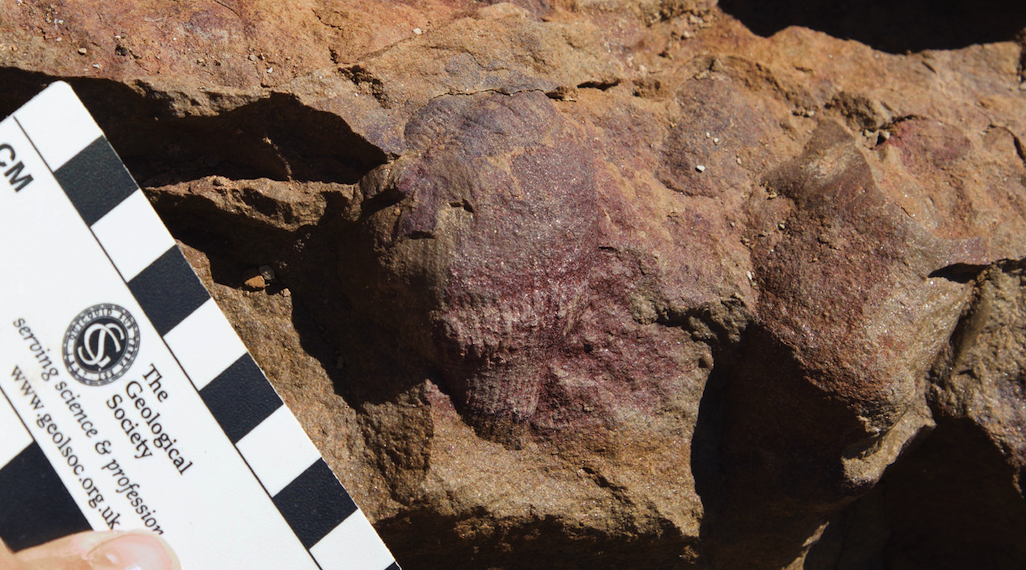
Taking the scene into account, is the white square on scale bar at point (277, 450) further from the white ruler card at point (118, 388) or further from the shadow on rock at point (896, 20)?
the shadow on rock at point (896, 20)

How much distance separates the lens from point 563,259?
1.51 m

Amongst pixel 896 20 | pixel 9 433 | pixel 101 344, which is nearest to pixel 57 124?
pixel 101 344

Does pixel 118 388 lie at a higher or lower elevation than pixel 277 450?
higher

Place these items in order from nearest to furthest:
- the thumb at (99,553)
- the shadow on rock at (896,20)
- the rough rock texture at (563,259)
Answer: the thumb at (99,553) < the rough rock texture at (563,259) < the shadow on rock at (896,20)

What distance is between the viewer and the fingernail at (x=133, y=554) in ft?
4.18

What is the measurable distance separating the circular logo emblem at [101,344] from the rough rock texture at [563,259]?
29 centimetres

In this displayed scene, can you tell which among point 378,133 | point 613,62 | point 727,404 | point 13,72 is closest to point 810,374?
point 727,404

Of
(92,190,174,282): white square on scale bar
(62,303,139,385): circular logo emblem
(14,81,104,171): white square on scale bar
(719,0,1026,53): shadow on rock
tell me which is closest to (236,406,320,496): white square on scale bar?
(62,303,139,385): circular logo emblem

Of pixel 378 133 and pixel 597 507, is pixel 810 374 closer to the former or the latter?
pixel 597 507

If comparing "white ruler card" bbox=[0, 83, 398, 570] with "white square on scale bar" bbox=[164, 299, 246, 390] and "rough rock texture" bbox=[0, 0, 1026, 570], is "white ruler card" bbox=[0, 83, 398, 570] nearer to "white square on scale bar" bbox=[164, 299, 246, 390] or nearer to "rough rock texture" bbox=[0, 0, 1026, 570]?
"white square on scale bar" bbox=[164, 299, 246, 390]

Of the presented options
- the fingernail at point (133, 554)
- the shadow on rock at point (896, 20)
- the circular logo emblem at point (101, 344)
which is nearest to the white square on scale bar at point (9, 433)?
the circular logo emblem at point (101, 344)

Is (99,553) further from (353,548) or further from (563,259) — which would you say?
(563,259)

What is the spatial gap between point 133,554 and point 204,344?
0.40 metres

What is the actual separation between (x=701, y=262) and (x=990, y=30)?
1.67m
